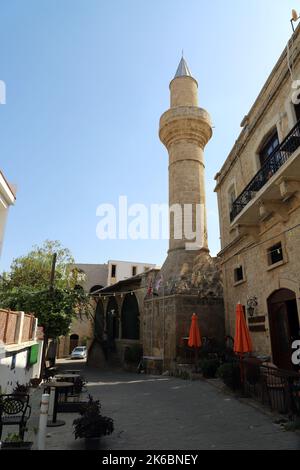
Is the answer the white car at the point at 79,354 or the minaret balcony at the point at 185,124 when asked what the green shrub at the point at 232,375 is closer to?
the minaret balcony at the point at 185,124

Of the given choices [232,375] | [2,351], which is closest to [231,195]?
[232,375]

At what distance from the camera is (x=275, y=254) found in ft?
33.0

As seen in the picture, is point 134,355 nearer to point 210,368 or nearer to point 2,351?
point 210,368

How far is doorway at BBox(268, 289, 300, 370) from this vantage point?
29.9 ft

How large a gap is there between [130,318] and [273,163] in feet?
54.9

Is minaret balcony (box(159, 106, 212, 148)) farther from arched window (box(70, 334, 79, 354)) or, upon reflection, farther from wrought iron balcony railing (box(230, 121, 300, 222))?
arched window (box(70, 334, 79, 354))

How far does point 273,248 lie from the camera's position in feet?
33.1

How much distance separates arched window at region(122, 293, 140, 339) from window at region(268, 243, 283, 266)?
13268 mm

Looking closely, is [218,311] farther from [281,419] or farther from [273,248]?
[281,419]

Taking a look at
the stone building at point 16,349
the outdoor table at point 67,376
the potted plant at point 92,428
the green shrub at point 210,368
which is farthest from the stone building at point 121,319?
the potted plant at point 92,428

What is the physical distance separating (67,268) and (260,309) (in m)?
20.1

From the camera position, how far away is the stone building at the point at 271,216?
853 cm

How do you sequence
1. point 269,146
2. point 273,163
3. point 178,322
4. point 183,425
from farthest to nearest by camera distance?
point 178,322
point 269,146
point 273,163
point 183,425

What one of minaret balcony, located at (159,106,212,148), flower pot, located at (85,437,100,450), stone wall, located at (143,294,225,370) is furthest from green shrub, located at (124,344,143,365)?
flower pot, located at (85,437,100,450)
